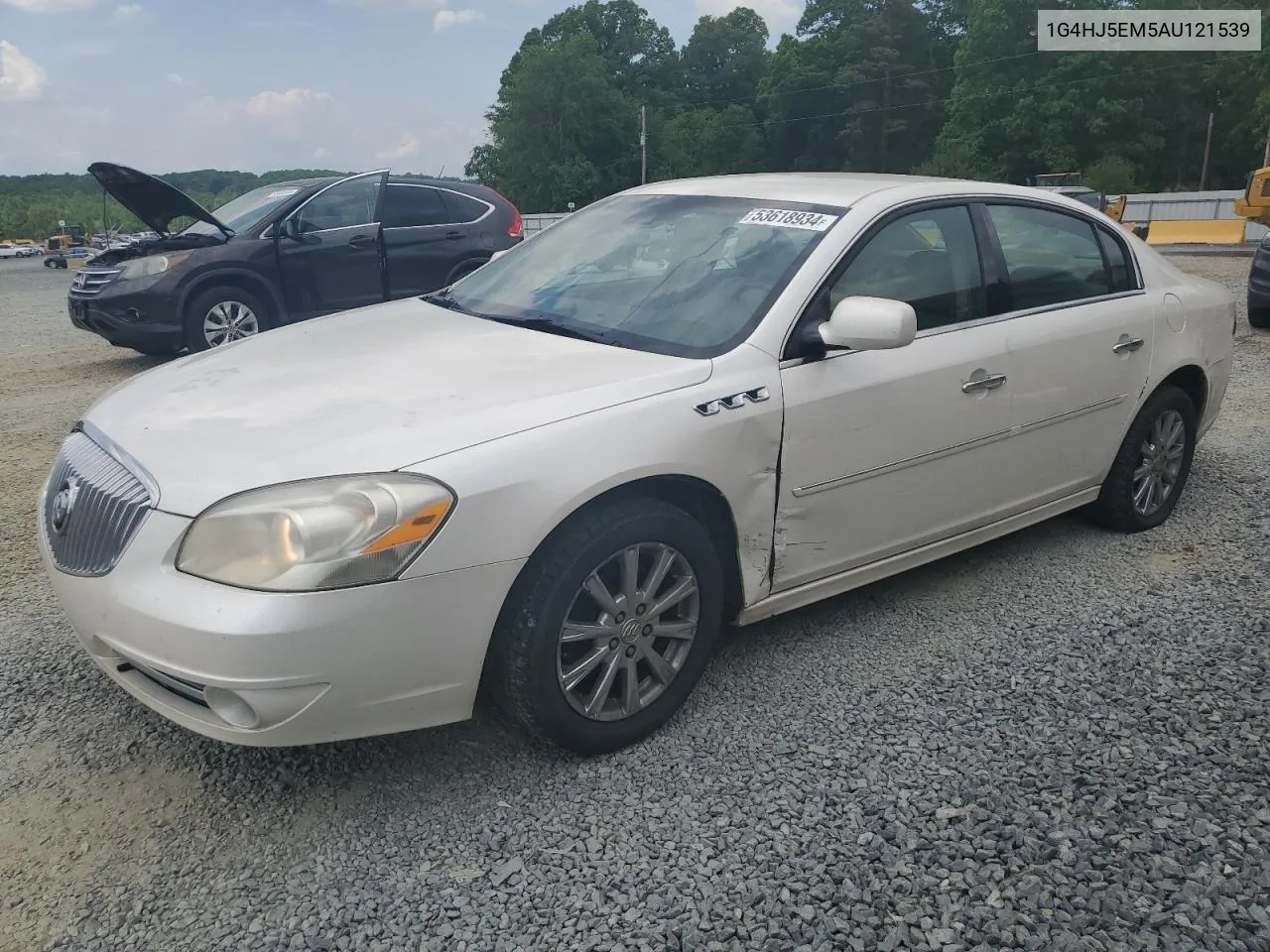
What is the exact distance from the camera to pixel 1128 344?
4133 millimetres

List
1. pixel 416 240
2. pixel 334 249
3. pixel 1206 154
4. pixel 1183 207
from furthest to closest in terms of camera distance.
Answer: pixel 1206 154
pixel 1183 207
pixel 416 240
pixel 334 249

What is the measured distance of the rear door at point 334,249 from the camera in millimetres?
8875

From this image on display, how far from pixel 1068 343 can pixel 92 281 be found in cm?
827

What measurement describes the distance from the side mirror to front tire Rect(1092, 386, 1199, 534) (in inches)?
73.0

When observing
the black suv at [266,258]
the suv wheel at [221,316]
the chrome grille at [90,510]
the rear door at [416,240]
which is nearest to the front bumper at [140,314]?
the black suv at [266,258]

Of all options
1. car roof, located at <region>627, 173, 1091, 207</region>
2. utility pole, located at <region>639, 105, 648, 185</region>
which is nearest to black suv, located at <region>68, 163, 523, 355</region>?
car roof, located at <region>627, 173, 1091, 207</region>

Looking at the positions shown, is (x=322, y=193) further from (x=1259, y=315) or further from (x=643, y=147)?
(x=643, y=147)

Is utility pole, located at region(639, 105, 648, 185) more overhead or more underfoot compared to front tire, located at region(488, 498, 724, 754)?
more overhead

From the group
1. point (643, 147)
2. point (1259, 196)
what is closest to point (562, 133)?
point (643, 147)

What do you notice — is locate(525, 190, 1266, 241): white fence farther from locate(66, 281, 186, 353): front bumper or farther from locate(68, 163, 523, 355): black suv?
locate(66, 281, 186, 353): front bumper

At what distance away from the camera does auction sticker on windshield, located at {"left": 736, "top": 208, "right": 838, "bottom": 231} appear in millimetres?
3367

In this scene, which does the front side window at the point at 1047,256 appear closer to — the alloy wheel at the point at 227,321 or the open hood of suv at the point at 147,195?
the open hood of suv at the point at 147,195

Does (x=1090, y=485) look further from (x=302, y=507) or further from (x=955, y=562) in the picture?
(x=302, y=507)

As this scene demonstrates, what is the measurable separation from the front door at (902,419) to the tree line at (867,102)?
4409cm
